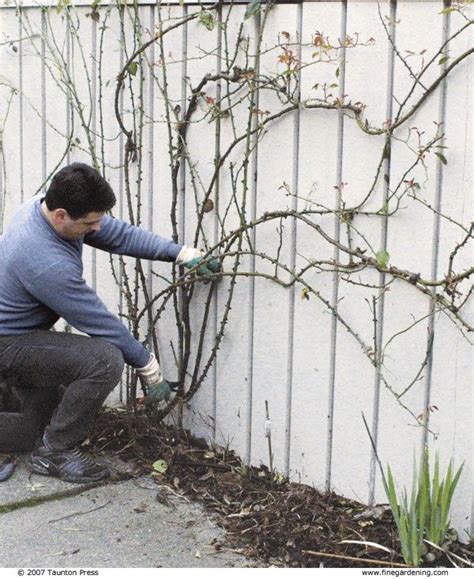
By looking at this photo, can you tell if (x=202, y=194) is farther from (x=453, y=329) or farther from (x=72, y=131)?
(x=453, y=329)

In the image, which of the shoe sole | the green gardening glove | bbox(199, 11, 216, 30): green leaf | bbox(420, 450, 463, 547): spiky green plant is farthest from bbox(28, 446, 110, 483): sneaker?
bbox(199, 11, 216, 30): green leaf

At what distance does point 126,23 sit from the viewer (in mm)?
5254

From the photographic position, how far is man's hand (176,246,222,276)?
489 centimetres

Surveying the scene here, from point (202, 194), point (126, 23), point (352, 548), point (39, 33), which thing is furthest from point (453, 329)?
point (39, 33)

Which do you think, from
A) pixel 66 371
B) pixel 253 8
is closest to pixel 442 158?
pixel 253 8

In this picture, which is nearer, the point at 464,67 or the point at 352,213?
the point at 464,67

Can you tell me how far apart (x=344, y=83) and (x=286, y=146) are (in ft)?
1.28

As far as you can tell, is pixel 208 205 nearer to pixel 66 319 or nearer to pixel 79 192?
pixel 79 192

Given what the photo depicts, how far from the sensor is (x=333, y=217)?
4391 millimetres

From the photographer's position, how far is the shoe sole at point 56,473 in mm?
4828

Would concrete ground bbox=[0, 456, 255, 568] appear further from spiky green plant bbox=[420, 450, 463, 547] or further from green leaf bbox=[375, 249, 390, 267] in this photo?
green leaf bbox=[375, 249, 390, 267]

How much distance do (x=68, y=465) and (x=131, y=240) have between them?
104cm

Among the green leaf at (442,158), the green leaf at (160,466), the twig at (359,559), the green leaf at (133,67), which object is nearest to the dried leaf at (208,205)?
the green leaf at (133,67)

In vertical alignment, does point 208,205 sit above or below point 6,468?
above
